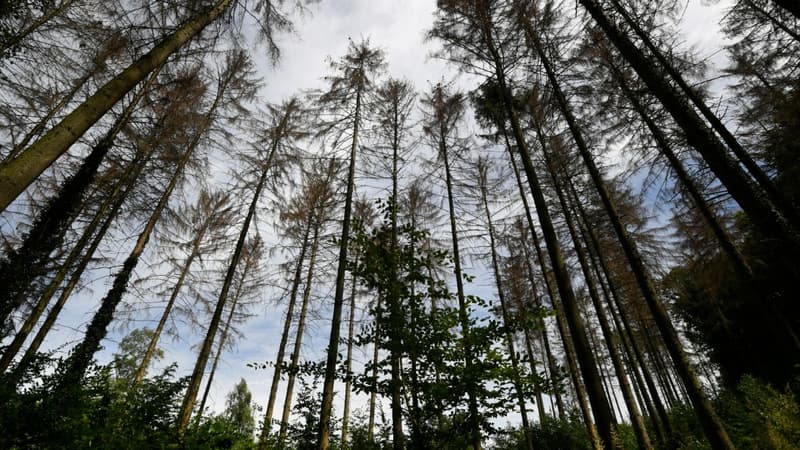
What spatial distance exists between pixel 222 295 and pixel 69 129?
601 cm

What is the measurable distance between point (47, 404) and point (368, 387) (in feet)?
12.9

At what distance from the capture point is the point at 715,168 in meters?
3.59

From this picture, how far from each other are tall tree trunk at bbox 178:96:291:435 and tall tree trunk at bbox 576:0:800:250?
8.80 metres

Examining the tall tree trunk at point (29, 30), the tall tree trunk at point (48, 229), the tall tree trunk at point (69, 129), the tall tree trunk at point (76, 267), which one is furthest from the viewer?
the tall tree trunk at point (48, 229)

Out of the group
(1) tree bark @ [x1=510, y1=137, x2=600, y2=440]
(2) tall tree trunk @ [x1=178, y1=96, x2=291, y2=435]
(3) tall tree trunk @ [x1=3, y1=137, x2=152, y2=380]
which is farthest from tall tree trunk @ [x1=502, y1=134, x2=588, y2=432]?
(3) tall tree trunk @ [x1=3, y1=137, x2=152, y2=380]

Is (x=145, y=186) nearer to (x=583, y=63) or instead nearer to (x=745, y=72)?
(x=583, y=63)

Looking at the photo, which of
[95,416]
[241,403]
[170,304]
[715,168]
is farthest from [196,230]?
[241,403]

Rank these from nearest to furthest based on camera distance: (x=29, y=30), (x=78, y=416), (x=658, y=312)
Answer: (x=78, y=416), (x=658, y=312), (x=29, y=30)

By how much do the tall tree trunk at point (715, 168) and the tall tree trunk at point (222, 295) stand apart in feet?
28.9

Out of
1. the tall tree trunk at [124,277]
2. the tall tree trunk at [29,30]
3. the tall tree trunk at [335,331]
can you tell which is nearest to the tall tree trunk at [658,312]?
the tall tree trunk at [335,331]

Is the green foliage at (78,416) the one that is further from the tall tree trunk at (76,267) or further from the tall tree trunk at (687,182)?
the tall tree trunk at (687,182)

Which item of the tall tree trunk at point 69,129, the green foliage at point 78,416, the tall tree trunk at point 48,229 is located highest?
the tall tree trunk at point 48,229

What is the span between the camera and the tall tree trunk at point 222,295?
662 cm

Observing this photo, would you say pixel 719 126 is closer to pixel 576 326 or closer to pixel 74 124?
pixel 576 326
